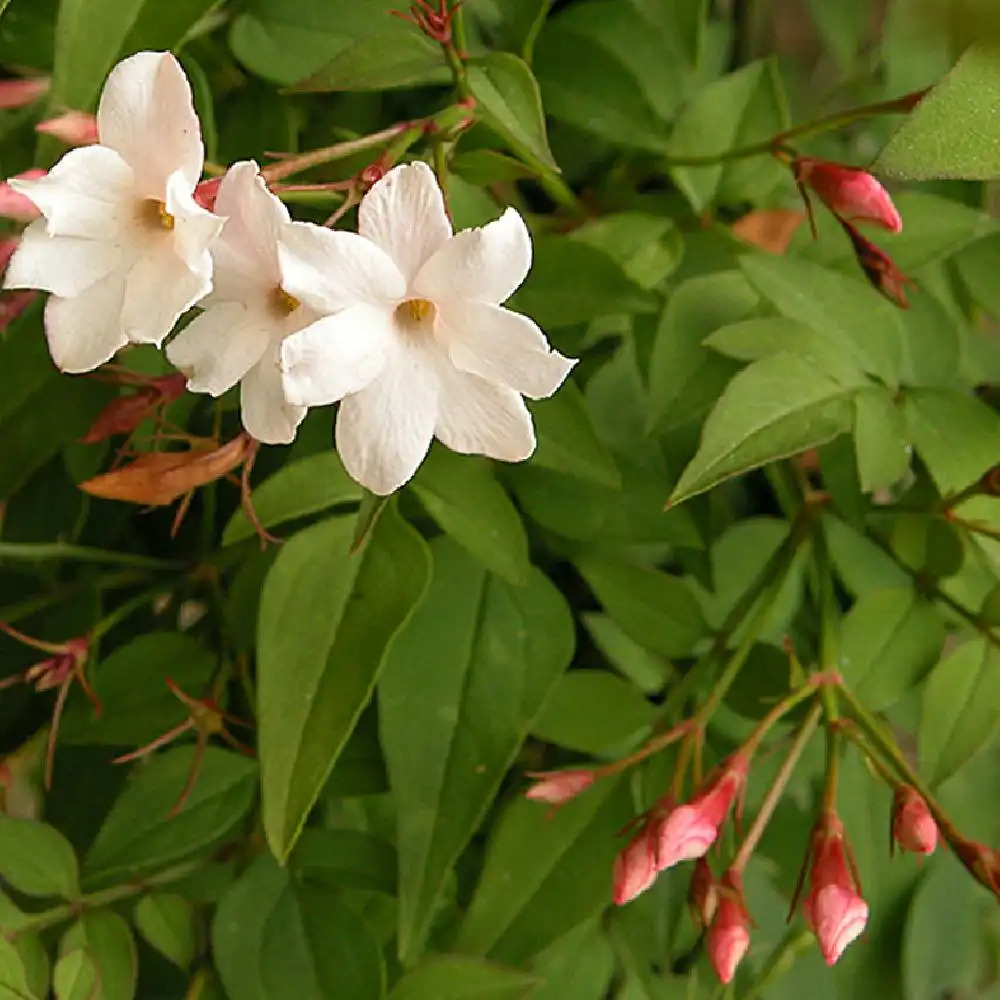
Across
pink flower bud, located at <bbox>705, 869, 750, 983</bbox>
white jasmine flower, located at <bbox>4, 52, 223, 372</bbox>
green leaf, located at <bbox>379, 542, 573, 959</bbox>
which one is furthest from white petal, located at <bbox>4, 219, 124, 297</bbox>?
pink flower bud, located at <bbox>705, 869, 750, 983</bbox>

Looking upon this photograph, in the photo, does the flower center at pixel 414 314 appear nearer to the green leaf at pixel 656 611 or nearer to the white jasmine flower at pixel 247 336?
the white jasmine flower at pixel 247 336

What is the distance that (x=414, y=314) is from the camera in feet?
1.15

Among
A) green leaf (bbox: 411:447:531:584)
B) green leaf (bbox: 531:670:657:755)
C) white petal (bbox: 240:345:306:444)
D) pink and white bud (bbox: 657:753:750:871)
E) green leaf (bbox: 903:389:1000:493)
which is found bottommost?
green leaf (bbox: 531:670:657:755)

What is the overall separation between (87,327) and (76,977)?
0.88ft

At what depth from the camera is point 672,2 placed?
0.54 metres

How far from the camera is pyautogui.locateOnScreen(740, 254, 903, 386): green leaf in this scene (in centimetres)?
47

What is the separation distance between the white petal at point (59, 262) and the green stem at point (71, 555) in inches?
8.0

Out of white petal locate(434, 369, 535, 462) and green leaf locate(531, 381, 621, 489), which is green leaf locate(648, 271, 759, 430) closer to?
green leaf locate(531, 381, 621, 489)

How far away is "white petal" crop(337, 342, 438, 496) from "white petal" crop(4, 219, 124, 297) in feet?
0.30

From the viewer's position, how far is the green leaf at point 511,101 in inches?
15.7

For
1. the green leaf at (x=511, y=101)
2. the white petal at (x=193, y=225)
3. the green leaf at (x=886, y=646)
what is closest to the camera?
the white petal at (x=193, y=225)

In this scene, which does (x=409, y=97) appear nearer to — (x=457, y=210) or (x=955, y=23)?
(x=457, y=210)

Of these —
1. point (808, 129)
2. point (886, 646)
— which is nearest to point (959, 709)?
point (886, 646)

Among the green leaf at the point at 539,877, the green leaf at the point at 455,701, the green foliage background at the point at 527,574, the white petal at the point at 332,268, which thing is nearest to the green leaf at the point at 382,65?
→ the green foliage background at the point at 527,574
